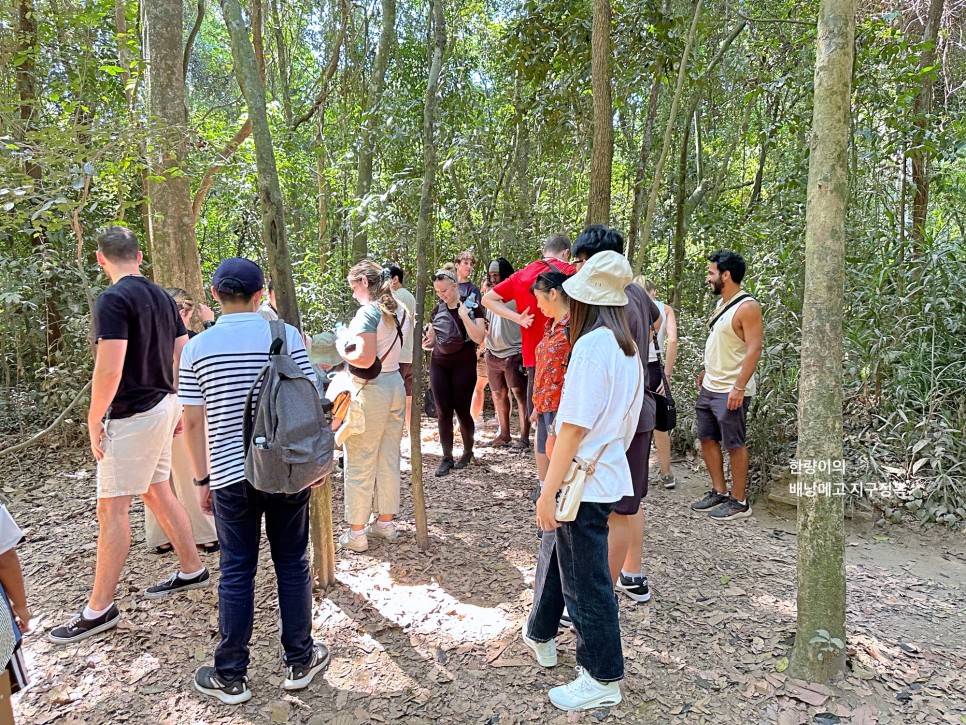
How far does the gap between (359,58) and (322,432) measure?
8753mm

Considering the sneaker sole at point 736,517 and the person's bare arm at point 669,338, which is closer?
the sneaker sole at point 736,517

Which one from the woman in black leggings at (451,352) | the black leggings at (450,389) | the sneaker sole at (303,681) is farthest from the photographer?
the black leggings at (450,389)

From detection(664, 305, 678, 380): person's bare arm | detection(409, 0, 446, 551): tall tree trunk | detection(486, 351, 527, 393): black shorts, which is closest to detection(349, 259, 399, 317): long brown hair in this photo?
detection(409, 0, 446, 551): tall tree trunk

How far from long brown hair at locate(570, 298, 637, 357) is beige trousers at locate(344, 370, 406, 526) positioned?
6.04ft

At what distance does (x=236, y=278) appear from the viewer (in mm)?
2775

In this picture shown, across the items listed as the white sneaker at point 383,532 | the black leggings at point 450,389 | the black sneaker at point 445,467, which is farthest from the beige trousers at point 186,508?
the black leggings at point 450,389

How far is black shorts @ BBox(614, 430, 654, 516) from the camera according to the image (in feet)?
10.6

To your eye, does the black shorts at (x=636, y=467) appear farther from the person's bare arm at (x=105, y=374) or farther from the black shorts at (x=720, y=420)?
the person's bare arm at (x=105, y=374)

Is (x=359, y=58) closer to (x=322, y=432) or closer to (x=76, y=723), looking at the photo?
(x=322, y=432)

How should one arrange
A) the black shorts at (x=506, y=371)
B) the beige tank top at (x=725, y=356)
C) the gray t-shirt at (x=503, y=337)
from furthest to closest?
the black shorts at (x=506, y=371)
the gray t-shirt at (x=503, y=337)
the beige tank top at (x=725, y=356)

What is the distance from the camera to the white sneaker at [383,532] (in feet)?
A: 14.5

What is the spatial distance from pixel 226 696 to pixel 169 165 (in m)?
3.84

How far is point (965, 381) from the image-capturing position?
508 cm

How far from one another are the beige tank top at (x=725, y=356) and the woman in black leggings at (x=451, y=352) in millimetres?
1939
